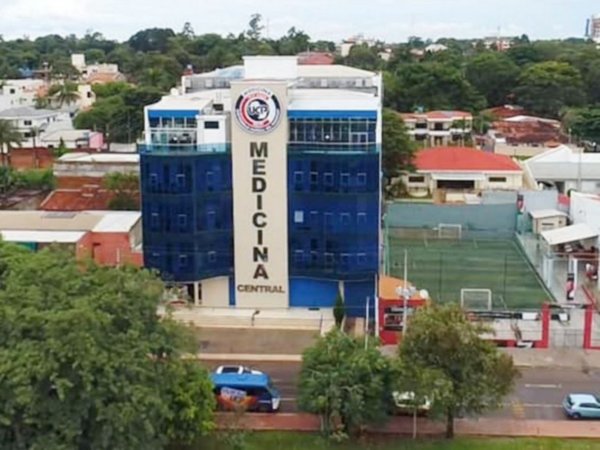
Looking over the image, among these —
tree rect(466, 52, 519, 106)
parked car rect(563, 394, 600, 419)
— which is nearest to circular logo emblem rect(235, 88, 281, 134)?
parked car rect(563, 394, 600, 419)

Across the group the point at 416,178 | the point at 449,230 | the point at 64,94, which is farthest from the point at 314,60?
the point at 449,230

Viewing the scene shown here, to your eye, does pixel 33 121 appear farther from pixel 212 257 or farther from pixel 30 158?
pixel 212 257

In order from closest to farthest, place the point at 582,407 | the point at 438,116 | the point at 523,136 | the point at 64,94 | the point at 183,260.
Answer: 1. the point at 582,407
2. the point at 183,260
3. the point at 523,136
4. the point at 438,116
5. the point at 64,94

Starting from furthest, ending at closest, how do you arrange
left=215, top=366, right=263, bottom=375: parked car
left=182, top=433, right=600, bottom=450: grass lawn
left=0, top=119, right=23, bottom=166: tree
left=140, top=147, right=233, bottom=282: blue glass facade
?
1. left=0, top=119, right=23, bottom=166: tree
2. left=140, top=147, right=233, bottom=282: blue glass facade
3. left=215, top=366, right=263, bottom=375: parked car
4. left=182, top=433, right=600, bottom=450: grass lawn

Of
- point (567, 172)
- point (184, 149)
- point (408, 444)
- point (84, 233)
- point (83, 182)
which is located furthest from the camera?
point (567, 172)

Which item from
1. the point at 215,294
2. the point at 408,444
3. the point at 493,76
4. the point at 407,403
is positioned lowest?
the point at 408,444

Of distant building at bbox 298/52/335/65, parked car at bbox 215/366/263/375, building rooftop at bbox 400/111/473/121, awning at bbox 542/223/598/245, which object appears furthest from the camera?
distant building at bbox 298/52/335/65

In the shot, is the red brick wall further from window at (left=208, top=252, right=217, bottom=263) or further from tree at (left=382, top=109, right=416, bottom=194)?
window at (left=208, top=252, right=217, bottom=263)

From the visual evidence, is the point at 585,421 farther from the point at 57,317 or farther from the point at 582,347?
the point at 57,317

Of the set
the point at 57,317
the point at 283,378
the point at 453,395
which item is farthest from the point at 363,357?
the point at 57,317
